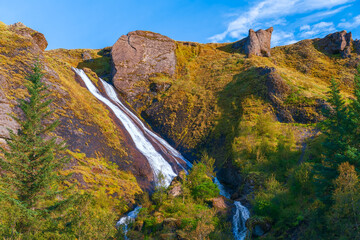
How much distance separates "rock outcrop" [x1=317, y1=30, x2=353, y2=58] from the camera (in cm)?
7814

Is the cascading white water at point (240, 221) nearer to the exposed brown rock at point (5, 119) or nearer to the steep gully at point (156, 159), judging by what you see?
the steep gully at point (156, 159)

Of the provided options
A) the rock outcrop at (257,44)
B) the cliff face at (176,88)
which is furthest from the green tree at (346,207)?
the rock outcrop at (257,44)

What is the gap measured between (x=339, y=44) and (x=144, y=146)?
3113 inches

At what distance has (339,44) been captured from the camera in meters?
79.9

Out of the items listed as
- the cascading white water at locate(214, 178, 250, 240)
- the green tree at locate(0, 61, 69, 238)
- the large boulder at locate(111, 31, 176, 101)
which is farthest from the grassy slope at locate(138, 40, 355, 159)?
the green tree at locate(0, 61, 69, 238)

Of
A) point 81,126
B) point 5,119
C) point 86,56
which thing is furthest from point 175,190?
point 86,56

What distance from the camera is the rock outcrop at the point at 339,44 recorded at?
7814 cm

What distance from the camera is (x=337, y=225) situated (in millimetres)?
15891

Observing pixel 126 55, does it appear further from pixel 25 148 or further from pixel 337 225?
pixel 337 225

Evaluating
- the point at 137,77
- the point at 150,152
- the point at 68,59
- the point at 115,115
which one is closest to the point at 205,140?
the point at 150,152

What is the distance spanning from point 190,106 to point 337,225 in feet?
155

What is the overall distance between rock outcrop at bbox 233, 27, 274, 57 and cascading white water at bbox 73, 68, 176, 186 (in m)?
54.0

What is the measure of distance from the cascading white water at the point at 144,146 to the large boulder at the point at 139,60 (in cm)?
1499

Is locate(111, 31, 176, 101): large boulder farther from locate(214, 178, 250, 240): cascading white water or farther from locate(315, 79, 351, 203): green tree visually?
locate(315, 79, 351, 203): green tree
